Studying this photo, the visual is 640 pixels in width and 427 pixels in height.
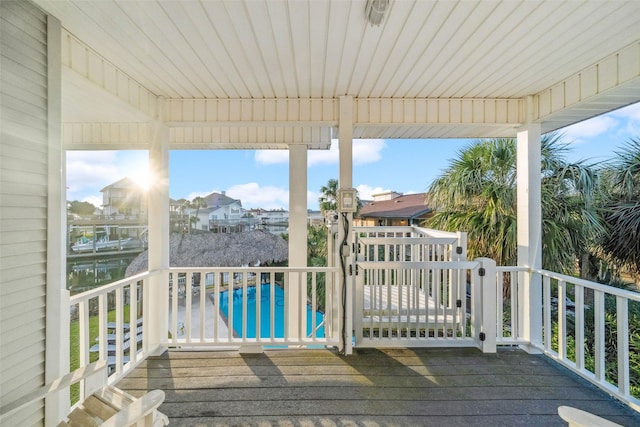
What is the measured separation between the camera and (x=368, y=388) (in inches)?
88.4

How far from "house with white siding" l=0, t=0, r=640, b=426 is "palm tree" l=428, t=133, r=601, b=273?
7.01 feet

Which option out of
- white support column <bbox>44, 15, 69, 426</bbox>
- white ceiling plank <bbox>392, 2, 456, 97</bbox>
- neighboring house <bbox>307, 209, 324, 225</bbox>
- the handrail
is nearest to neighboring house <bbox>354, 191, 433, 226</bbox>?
neighboring house <bbox>307, 209, 324, 225</bbox>

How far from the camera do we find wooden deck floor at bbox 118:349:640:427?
6.37 ft

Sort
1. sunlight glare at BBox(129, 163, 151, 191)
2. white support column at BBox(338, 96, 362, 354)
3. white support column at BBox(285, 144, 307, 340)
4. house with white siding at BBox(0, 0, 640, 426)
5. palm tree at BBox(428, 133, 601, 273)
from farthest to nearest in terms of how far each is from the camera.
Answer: palm tree at BBox(428, 133, 601, 273), white support column at BBox(285, 144, 307, 340), sunlight glare at BBox(129, 163, 151, 191), white support column at BBox(338, 96, 362, 354), house with white siding at BBox(0, 0, 640, 426)

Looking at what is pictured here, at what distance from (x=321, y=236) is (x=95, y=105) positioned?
5.11 meters

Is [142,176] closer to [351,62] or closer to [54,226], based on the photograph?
[54,226]

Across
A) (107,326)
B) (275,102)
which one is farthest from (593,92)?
(107,326)

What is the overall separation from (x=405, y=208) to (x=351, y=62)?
5607mm

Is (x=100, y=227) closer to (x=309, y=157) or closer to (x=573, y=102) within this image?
(x=309, y=157)

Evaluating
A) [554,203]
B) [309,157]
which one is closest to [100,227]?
[309,157]

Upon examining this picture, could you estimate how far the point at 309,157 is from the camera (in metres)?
3.96

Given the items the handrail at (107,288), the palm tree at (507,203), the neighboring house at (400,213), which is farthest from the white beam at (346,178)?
the palm tree at (507,203)

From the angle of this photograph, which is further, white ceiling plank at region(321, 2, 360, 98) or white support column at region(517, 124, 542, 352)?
white support column at region(517, 124, 542, 352)

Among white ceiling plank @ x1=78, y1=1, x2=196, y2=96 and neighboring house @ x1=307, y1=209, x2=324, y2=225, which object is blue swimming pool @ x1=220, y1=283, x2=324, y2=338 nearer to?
neighboring house @ x1=307, y1=209, x2=324, y2=225
